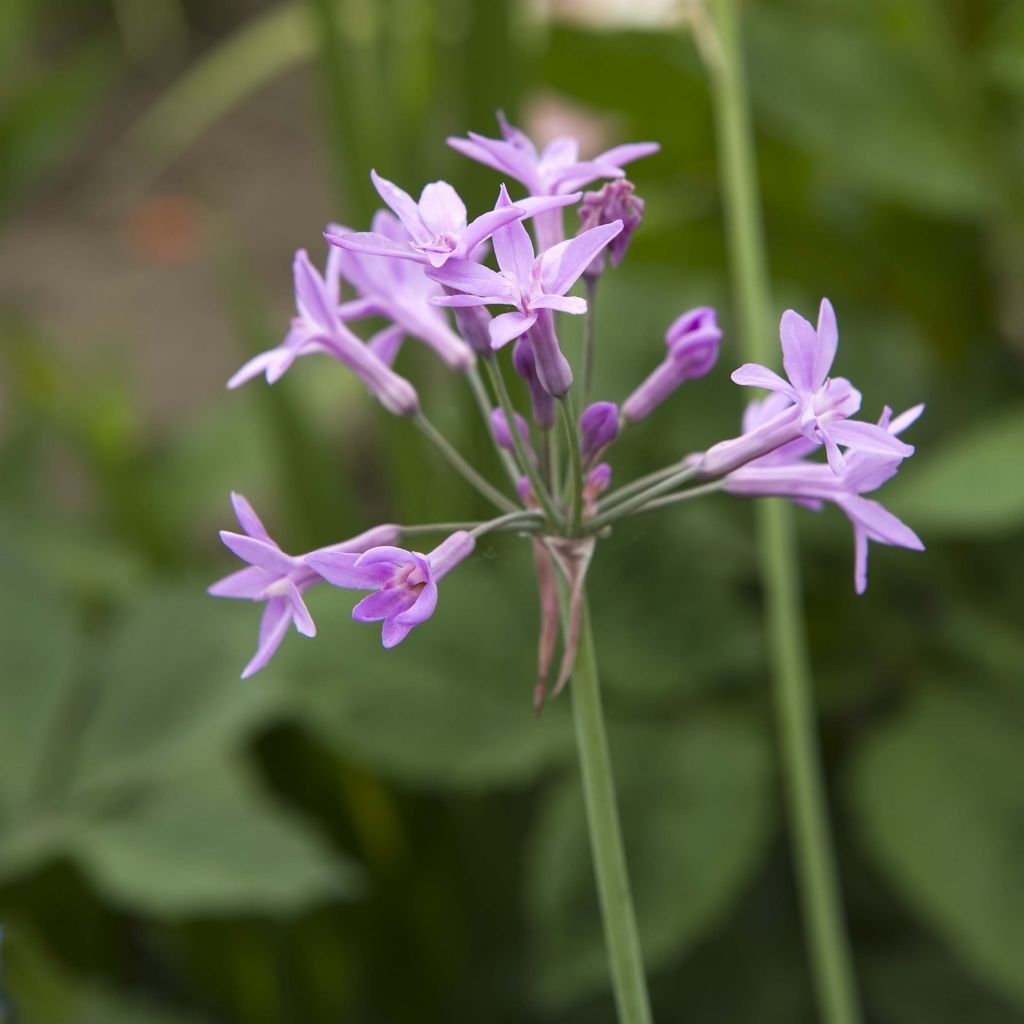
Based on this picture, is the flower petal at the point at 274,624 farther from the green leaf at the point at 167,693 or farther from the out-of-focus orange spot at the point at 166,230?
the out-of-focus orange spot at the point at 166,230

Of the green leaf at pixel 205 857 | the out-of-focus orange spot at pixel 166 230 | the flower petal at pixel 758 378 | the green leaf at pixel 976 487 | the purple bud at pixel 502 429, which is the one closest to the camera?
the flower petal at pixel 758 378

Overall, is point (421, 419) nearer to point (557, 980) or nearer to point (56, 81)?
point (557, 980)

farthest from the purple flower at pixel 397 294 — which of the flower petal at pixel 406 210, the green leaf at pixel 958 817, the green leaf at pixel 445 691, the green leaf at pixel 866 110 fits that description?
the green leaf at pixel 866 110

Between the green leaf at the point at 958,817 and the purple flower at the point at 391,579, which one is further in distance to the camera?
the green leaf at the point at 958,817

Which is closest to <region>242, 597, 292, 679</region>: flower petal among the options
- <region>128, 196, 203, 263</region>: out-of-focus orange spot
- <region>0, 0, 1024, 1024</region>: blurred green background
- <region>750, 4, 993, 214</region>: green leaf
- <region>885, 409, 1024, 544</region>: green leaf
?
<region>0, 0, 1024, 1024</region>: blurred green background

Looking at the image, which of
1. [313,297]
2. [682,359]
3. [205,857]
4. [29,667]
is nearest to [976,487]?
[682,359]

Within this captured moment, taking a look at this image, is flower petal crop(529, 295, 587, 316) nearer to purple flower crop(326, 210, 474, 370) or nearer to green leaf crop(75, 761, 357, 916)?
purple flower crop(326, 210, 474, 370)
